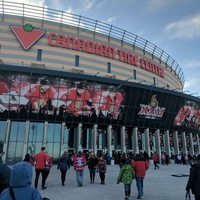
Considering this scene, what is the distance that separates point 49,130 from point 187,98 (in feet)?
82.4

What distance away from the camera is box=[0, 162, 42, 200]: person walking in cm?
210

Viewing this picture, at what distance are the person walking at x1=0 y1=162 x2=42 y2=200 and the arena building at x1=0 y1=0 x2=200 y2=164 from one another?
24.6 meters

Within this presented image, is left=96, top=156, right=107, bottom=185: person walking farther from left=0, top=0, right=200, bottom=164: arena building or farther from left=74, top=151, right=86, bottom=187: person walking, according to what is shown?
left=0, top=0, right=200, bottom=164: arena building

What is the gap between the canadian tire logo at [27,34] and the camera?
30.8 meters

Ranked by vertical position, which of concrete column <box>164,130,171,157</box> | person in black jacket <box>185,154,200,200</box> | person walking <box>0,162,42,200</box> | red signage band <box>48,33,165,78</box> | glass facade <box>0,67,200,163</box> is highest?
red signage band <box>48,33,165,78</box>

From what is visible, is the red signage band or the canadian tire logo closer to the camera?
the canadian tire logo

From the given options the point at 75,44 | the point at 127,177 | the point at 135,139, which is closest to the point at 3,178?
the point at 127,177

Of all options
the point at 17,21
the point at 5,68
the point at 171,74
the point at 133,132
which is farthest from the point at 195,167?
the point at 171,74

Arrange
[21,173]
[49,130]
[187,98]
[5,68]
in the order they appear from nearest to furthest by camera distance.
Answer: [21,173], [5,68], [49,130], [187,98]

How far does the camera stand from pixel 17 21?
Answer: 3173 centimetres

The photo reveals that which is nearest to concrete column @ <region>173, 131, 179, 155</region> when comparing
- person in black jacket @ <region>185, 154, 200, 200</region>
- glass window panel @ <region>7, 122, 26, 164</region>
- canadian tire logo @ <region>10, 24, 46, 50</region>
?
glass window panel @ <region>7, 122, 26, 164</region>

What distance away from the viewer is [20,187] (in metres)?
2.16

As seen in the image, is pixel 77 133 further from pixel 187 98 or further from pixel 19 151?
pixel 187 98

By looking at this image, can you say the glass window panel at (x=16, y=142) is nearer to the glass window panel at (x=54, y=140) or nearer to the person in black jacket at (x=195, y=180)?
the glass window panel at (x=54, y=140)
